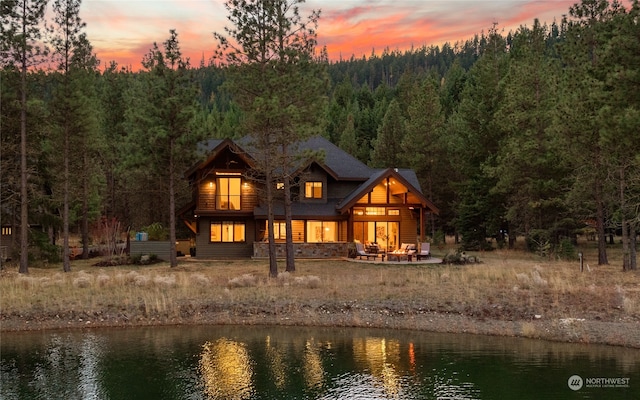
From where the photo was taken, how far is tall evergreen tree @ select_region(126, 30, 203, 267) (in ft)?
95.6

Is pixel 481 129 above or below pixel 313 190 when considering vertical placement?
above

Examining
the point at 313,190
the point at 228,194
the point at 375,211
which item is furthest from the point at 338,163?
the point at 228,194

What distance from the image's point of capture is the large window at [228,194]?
35.0m

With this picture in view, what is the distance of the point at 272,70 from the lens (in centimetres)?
2505

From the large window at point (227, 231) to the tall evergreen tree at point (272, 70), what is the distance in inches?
418

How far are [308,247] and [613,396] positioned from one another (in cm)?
2415

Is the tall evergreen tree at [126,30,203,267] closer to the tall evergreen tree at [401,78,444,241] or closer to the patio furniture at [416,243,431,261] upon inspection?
the patio furniture at [416,243,431,261]

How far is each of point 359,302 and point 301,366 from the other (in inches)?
250

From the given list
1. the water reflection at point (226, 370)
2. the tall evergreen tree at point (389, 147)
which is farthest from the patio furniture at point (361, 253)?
the tall evergreen tree at point (389, 147)

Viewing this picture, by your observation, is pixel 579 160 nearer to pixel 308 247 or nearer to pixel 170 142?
pixel 308 247

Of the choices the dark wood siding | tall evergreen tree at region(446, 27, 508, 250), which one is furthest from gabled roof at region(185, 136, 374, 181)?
tall evergreen tree at region(446, 27, 508, 250)

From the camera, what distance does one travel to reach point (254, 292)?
67.5 ft

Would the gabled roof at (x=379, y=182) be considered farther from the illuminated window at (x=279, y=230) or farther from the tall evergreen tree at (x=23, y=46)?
the tall evergreen tree at (x=23, y=46)

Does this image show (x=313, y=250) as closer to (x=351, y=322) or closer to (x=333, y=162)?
(x=333, y=162)
